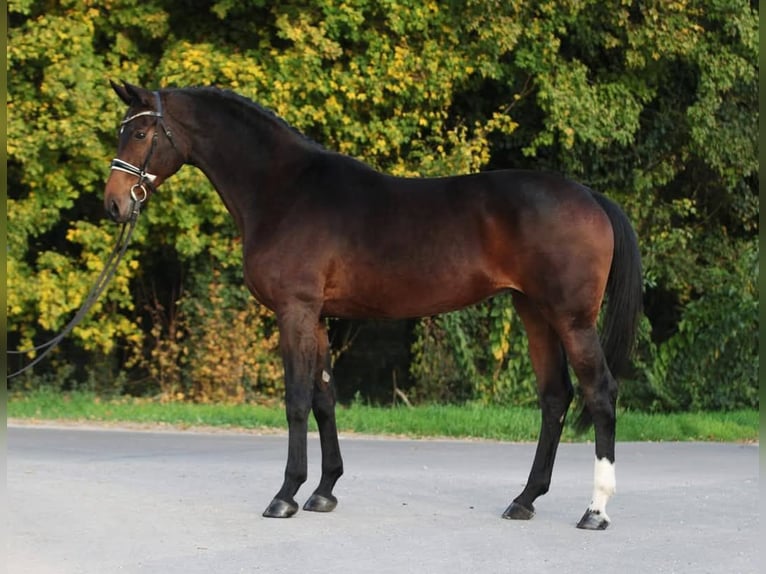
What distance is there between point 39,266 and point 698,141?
8728mm

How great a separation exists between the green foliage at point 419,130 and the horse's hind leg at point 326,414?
791 centimetres

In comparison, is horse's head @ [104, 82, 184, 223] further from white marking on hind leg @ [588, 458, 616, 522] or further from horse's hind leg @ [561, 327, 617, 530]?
white marking on hind leg @ [588, 458, 616, 522]

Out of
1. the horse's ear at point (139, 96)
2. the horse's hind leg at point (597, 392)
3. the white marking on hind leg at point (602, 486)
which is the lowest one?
the white marking on hind leg at point (602, 486)

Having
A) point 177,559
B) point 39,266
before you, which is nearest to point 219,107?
point 177,559

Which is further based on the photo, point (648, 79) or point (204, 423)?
point (648, 79)

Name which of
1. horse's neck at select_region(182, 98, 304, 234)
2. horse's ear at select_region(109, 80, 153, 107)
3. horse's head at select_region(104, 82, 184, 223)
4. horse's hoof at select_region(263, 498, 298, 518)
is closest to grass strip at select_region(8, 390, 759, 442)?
horse's hoof at select_region(263, 498, 298, 518)

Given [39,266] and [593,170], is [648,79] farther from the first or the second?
[39,266]

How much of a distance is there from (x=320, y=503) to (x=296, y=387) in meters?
0.77

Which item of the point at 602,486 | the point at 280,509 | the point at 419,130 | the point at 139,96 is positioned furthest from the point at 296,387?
the point at 419,130

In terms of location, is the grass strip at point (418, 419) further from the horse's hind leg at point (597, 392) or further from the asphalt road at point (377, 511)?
the horse's hind leg at point (597, 392)

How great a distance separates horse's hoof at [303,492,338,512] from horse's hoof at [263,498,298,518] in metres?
0.25

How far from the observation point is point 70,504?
8141 millimetres

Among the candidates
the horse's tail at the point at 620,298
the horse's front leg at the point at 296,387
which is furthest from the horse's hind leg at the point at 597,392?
the horse's front leg at the point at 296,387

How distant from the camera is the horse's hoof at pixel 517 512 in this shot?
7.79 metres
